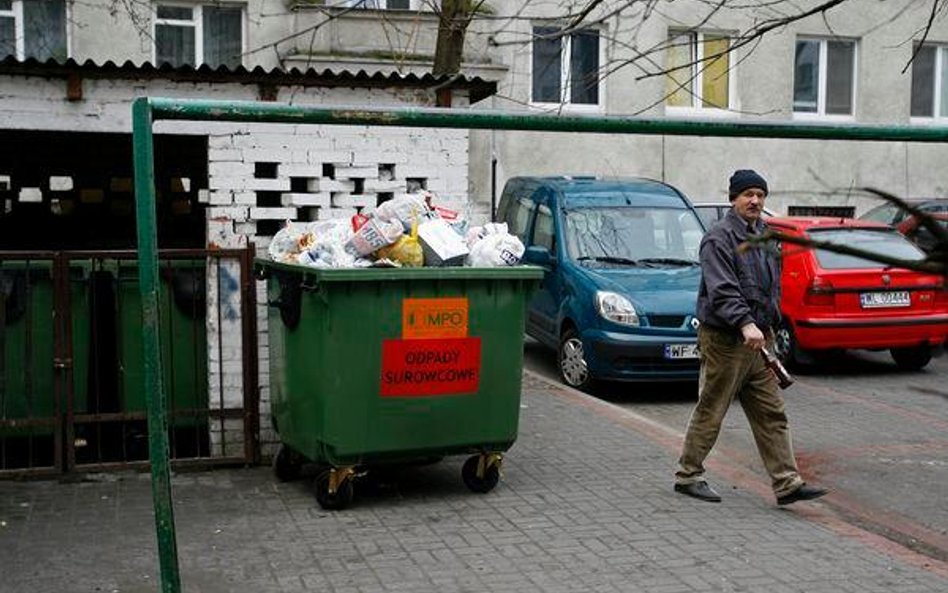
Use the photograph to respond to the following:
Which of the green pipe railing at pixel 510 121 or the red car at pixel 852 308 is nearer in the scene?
the green pipe railing at pixel 510 121

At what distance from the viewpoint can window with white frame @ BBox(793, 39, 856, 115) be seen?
75.3ft

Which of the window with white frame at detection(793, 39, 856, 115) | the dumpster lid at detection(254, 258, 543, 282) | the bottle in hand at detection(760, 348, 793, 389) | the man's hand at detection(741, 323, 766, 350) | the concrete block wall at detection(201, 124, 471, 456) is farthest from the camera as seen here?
the window with white frame at detection(793, 39, 856, 115)

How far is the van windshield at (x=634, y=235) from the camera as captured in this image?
1130 centimetres

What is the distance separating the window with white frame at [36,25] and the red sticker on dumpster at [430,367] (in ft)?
47.0

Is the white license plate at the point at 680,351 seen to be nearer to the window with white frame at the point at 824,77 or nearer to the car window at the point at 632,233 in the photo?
the car window at the point at 632,233

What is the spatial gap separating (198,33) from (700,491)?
49.7 feet

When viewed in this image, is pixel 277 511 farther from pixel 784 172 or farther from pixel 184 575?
pixel 784 172

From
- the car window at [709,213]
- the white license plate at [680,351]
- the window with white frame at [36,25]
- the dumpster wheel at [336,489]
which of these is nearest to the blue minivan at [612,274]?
the white license plate at [680,351]

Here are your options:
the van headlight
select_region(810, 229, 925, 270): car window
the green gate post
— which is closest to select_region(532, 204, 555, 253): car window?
the van headlight

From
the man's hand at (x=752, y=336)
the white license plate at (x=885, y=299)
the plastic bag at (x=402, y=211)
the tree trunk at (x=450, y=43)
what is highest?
the tree trunk at (x=450, y=43)

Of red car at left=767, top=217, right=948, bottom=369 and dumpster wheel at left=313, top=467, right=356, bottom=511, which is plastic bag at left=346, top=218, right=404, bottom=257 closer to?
dumpster wheel at left=313, top=467, right=356, bottom=511

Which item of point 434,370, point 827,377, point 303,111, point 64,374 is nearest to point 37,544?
point 64,374

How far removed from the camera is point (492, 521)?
624cm

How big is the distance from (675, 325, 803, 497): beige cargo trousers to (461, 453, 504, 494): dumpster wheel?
1.04 metres
